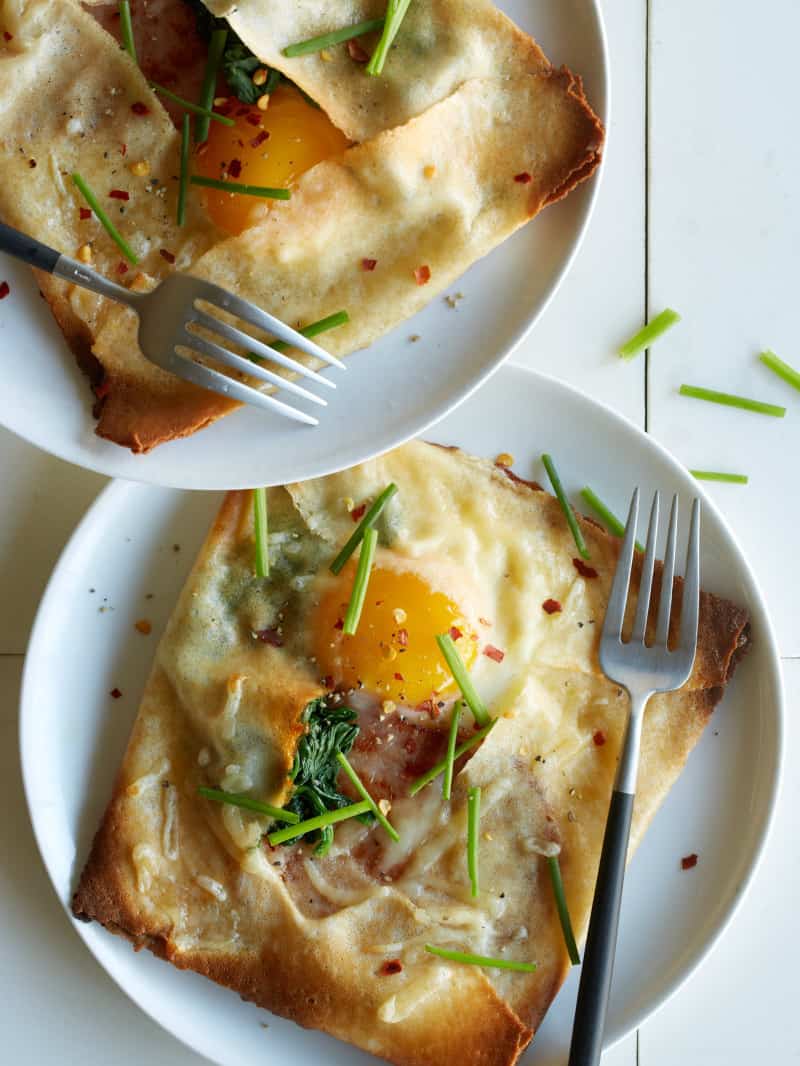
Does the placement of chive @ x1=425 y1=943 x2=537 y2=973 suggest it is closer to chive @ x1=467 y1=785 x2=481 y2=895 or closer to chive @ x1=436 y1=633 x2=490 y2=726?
chive @ x1=467 y1=785 x2=481 y2=895

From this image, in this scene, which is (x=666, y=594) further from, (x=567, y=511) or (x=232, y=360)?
(x=232, y=360)

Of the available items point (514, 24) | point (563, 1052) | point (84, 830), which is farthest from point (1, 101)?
point (563, 1052)

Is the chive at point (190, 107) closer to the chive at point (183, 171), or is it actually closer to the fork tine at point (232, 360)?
the chive at point (183, 171)

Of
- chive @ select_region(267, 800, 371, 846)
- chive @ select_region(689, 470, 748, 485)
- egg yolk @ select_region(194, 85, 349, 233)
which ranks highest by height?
egg yolk @ select_region(194, 85, 349, 233)

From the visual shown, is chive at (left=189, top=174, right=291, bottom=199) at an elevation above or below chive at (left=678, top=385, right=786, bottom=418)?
below

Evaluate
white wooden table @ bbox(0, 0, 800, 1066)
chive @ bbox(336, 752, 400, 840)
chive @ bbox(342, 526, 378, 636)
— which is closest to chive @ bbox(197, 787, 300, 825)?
chive @ bbox(336, 752, 400, 840)
